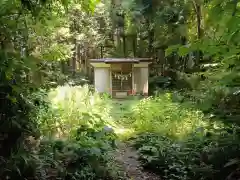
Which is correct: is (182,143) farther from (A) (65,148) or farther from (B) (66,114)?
(B) (66,114)

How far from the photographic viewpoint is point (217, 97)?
3.21 m

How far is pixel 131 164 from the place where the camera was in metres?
6.04

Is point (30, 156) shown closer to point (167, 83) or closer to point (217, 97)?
point (217, 97)

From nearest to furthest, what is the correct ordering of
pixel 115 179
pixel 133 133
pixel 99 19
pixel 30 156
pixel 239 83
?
pixel 239 83 → pixel 30 156 → pixel 115 179 → pixel 133 133 → pixel 99 19

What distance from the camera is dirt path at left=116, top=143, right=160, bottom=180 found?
17.8ft

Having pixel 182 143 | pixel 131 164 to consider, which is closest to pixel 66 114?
pixel 131 164

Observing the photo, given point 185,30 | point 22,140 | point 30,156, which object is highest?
point 185,30

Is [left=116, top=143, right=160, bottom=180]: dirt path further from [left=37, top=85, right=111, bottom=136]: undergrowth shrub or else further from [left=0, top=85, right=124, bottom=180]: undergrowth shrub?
[left=37, top=85, right=111, bottom=136]: undergrowth shrub

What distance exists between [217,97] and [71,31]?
17593 mm

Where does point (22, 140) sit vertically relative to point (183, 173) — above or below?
above

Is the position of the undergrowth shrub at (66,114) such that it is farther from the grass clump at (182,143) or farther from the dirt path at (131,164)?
the grass clump at (182,143)

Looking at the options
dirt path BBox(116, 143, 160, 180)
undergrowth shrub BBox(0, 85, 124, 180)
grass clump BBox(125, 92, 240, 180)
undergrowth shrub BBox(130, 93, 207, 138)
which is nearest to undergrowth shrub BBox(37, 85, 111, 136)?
undergrowth shrub BBox(0, 85, 124, 180)

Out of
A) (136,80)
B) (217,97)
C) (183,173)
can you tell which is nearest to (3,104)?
(217,97)

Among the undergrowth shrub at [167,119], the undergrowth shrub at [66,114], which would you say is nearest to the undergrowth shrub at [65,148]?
the undergrowth shrub at [66,114]
